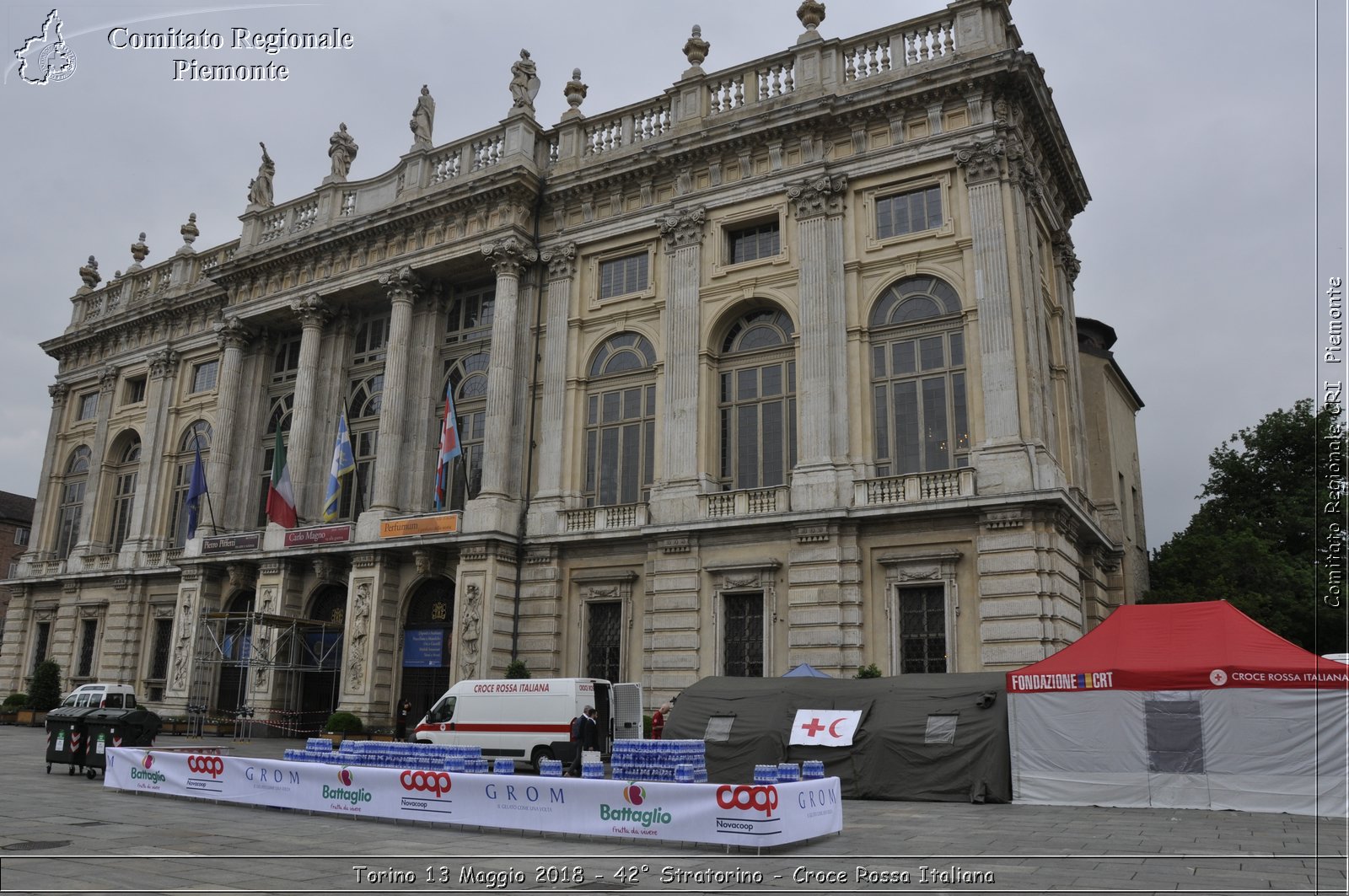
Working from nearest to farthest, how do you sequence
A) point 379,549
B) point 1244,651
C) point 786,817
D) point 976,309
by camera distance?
point 786,817
point 1244,651
point 976,309
point 379,549

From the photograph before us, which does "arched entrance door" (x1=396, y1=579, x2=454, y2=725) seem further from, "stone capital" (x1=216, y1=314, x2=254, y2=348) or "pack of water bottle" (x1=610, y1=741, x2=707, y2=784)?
"pack of water bottle" (x1=610, y1=741, x2=707, y2=784)

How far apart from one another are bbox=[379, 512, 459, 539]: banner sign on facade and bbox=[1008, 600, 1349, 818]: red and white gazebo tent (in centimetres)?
1860

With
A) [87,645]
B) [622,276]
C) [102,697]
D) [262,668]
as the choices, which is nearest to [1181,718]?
[622,276]

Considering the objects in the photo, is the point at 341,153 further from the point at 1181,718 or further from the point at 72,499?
the point at 1181,718

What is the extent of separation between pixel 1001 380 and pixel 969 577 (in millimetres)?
5015

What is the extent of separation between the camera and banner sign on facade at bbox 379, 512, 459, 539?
3095 cm

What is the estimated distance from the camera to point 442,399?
3544cm

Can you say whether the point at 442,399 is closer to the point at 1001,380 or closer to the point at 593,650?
the point at 593,650

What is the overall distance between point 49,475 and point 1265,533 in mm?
55264

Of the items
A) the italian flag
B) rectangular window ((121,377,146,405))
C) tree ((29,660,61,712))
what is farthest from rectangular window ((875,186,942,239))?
tree ((29,660,61,712))

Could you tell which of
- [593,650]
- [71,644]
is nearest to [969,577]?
[593,650]

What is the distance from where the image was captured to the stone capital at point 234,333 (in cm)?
3962

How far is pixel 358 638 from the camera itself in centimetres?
3156

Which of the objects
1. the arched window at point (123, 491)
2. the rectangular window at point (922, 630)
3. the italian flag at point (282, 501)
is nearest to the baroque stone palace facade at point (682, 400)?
the rectangular window at point (922, 630)
